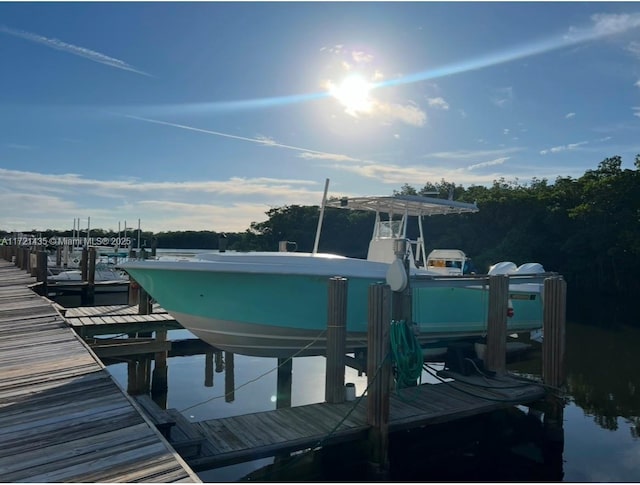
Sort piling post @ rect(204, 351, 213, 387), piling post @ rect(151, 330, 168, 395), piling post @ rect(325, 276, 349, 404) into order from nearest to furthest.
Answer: piling post @ rect(325, 276, 349, 404)
piling post @ rect(151, 330, 168, 395)
piling post @ rect(204, 351, 213, 387)

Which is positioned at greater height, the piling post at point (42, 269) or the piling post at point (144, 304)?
the piling post at point (42, 269)

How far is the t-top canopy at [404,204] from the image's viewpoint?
984 centimetres

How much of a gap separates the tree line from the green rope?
20115 mm

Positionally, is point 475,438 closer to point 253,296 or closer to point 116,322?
point 253,296

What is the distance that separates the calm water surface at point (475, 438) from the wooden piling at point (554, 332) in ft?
3.44

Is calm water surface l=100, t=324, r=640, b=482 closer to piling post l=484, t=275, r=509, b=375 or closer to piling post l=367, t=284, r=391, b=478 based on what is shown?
piling post l=367, t=284, r=391, b=478

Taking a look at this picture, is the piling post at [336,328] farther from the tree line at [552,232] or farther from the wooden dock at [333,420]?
the tree line at [552,232]

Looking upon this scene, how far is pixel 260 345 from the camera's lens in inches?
314

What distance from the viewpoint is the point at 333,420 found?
5824 mm

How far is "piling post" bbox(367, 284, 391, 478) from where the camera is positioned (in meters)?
5.64

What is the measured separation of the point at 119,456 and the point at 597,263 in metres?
37.5

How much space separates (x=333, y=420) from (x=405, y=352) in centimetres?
128

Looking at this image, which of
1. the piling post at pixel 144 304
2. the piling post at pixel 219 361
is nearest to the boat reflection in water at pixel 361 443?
the piling post at pixel 219 361

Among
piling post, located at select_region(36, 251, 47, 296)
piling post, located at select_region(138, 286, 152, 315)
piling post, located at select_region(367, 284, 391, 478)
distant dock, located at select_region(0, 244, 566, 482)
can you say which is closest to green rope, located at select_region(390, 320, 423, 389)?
distant dock, located at select_region(0, 244, 566, 482)
